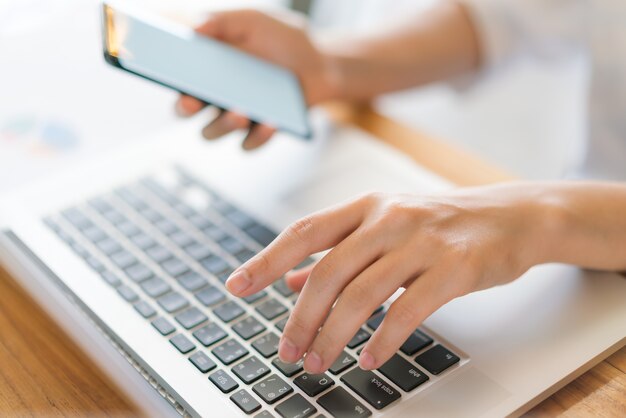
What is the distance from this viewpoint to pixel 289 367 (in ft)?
1.50

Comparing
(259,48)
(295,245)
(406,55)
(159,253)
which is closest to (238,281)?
(295,245)

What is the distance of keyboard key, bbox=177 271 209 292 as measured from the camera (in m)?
0.53

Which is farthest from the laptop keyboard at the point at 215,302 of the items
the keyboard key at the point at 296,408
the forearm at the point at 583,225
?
the forearm at the point at 583,225

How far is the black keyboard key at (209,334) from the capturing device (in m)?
0.48

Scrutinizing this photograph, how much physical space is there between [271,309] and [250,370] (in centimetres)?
6

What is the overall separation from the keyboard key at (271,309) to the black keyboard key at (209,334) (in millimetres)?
31

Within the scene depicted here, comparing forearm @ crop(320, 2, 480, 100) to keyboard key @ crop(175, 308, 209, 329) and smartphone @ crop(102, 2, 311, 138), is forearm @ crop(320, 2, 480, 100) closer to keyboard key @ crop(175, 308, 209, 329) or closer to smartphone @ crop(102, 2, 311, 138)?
smartphone @ crop(102, 2, 311, 138)

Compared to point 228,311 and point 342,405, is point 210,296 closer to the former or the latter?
point 228,311

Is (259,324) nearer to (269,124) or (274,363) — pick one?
(274,363)

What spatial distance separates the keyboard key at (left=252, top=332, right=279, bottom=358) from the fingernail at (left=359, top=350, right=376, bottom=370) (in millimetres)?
61

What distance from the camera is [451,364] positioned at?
0.46 metres

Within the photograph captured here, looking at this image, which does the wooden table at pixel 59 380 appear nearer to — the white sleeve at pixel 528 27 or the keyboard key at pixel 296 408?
the keyboard key at pixel 296 408

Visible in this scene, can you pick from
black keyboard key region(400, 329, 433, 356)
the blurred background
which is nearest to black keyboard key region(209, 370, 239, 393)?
black keyboard key region(400, 329, 433, 356)

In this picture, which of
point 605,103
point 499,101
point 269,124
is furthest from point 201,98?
point 499,101
